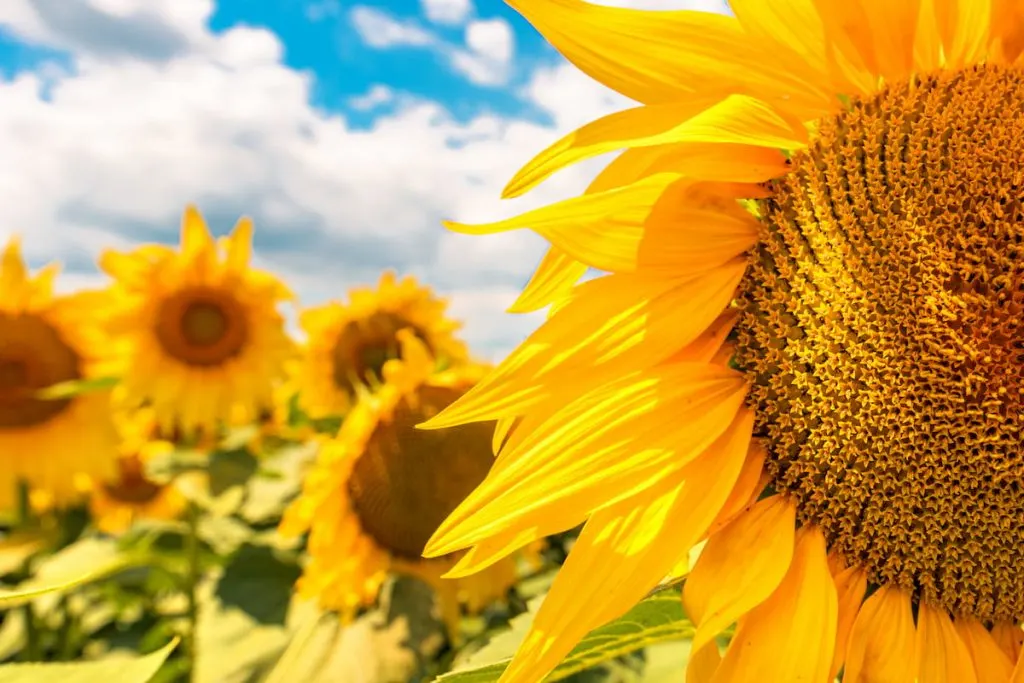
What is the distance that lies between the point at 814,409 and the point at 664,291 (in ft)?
0.77

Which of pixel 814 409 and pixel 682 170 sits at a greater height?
pixel 682 170

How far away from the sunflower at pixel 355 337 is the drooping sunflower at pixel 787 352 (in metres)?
2.98

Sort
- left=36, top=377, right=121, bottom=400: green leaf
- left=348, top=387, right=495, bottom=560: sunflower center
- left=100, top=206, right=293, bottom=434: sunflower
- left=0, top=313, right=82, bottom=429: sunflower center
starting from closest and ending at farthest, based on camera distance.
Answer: left=348, top=387, right=495, bottom=560: sunflower center, left=36, top=377, right=121, bottom=400: green leaf, left=0, top=313, right=82, bottom=429: sunflower center, left=100, top=206, right=293, bottom=434: sunflower

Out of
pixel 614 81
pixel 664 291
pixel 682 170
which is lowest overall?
pixel 664 291

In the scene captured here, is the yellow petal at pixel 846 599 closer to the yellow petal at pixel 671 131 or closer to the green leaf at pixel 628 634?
the green leaf at pixel 628 634

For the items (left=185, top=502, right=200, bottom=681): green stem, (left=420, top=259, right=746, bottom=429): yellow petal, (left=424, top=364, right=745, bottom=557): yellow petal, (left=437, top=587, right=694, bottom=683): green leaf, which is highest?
(left=420, top=259, right=746, bottom=429): yellow petal

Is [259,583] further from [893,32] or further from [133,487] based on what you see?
[133,487]

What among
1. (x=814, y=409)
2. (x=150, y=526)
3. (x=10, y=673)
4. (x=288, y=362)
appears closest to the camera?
(x=10, y=673)

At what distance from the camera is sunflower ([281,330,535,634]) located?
249cm

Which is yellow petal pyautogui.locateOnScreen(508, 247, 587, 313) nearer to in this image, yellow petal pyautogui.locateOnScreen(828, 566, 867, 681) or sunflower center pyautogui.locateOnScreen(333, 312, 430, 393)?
yellow petal pyautogui.locateOnScreen(828, 566, 867, 681)

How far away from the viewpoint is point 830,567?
1.11 m

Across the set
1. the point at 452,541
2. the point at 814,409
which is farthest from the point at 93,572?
the point at 814,409

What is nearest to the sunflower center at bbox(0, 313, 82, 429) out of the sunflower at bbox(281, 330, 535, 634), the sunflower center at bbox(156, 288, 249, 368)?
the sunflower center at bbox(156, 288, 249, 368)

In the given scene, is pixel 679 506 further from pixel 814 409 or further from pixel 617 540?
pixel 814 409
